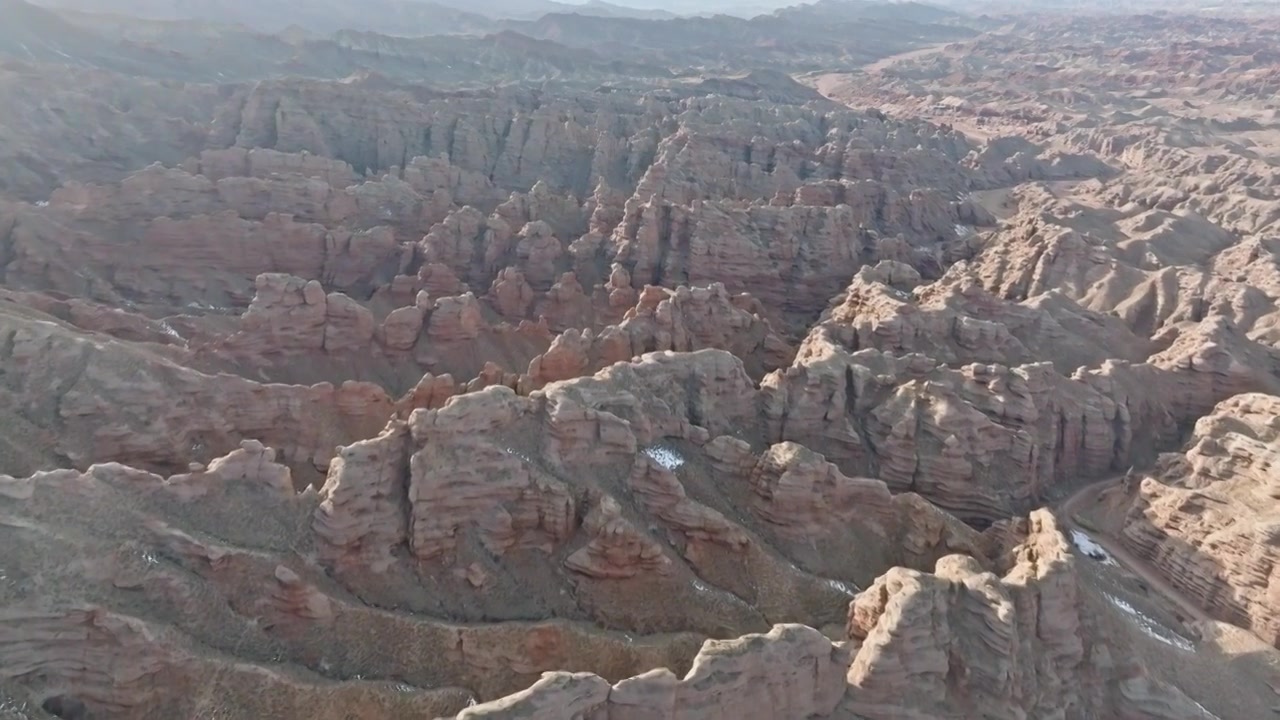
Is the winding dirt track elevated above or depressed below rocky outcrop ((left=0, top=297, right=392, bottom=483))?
below

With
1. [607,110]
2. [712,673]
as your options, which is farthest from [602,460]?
[607,110]

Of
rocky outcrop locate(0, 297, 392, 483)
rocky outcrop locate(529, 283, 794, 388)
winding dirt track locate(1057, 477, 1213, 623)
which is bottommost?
winding dirt track locate(1057, 477, 1213, 623)

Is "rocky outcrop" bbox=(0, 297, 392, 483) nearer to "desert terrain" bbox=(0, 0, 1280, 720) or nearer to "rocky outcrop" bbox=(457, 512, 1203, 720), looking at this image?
"desert terrain" bbox=(0, 0, 1280, 720)

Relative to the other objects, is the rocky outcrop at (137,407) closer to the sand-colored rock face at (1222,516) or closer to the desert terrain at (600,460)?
the desert terrain at (600,460)

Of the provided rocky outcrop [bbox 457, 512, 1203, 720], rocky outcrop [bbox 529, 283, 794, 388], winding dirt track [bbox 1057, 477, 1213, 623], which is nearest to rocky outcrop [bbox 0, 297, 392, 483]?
rocky outcrop [bbox 529, 283, 794, 388]

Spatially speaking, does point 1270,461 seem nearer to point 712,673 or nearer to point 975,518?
point 975,518

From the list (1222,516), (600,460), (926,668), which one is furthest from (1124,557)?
(600,460)

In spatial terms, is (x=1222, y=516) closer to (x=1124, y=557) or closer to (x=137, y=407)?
(x=1124, y=557)
